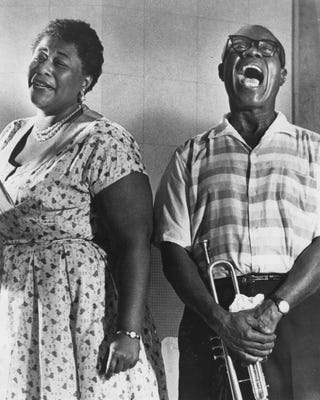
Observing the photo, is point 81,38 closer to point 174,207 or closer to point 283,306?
point 174,207

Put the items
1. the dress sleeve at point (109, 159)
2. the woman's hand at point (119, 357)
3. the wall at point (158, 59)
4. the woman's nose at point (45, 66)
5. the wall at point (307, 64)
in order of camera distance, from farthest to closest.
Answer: the wall at point (307, 64) → the wall at point (158, 59) → the woman's nose at point (45, 66) → the dress sleeve at point (109, 159) → the woman's hand at point (119, 357)

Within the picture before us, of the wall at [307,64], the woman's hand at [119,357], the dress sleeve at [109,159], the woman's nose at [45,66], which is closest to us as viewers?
the woman's hand at [119,357]

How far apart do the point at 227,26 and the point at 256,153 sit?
86cm

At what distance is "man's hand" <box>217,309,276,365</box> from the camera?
2.23 meters

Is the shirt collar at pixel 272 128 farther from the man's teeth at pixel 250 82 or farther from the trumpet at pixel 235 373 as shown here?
the trumpet at pixel 235 373

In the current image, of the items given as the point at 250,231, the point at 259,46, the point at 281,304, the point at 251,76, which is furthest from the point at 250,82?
the point at 281,304

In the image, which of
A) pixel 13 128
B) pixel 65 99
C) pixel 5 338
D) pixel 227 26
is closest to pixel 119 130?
pixel 65 99

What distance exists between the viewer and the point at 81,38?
2490 mm

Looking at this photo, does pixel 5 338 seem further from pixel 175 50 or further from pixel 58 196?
pixel 175 50

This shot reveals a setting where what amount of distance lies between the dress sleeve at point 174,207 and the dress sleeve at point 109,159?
0.72ft

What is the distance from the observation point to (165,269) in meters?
2.46

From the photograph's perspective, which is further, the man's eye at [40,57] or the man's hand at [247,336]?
the man's eye at [40,57]

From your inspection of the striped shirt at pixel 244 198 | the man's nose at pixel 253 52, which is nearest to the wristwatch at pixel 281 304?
the striped shirt at pixel 244 198

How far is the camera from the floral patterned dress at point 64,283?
7.13ft
